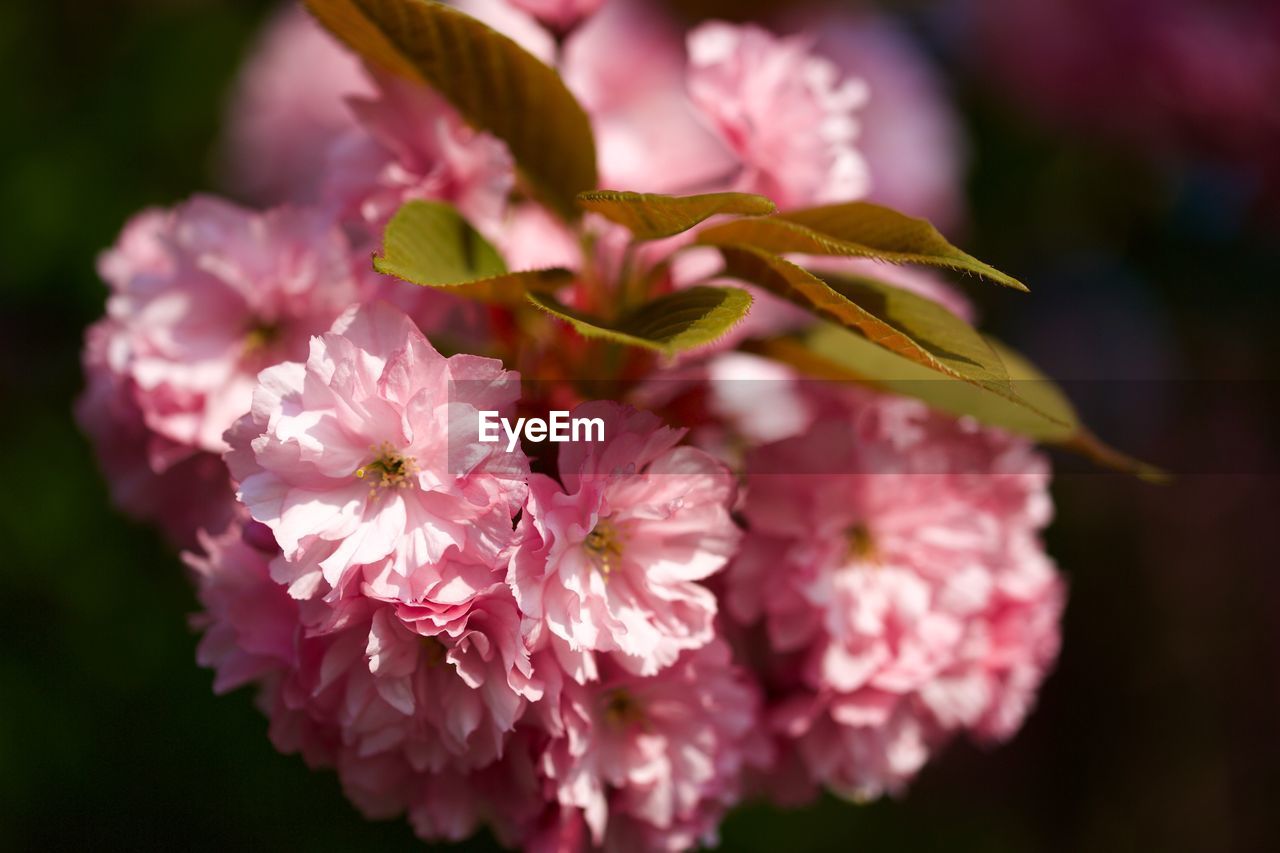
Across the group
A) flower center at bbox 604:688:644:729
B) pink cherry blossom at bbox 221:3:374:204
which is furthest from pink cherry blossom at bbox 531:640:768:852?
pink cherry blossom at bbox 221:3:374:204

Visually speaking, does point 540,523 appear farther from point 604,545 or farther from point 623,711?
point 623,711

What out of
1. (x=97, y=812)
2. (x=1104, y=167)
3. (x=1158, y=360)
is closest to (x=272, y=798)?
(x=97, y=812)

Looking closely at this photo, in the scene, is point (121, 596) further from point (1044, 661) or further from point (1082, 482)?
point (1082, 482)

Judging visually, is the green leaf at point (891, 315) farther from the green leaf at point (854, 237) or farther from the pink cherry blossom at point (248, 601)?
the pink cherry blossom at point (248, 601)

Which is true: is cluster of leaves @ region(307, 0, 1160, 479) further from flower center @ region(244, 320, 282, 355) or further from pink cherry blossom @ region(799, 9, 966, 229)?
pink cherry blossom @ region(799, 9, 966, 229)

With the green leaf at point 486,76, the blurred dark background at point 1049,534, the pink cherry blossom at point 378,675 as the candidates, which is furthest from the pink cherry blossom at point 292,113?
the pink cherry blossom at point 378,675

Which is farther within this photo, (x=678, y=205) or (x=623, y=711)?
(x=623, y=711)

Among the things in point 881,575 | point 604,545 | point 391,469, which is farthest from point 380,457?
point 881,575
